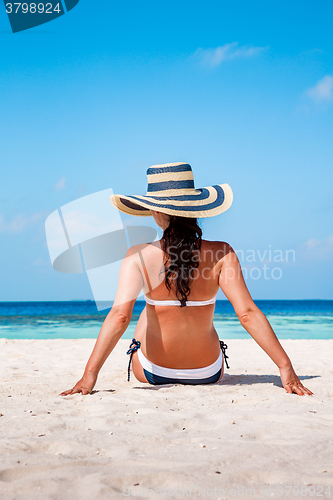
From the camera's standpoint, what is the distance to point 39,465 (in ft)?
4.77

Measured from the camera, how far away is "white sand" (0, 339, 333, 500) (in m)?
1.32

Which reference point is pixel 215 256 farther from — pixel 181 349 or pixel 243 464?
pixel 243 464

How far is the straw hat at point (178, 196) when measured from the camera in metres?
2.64

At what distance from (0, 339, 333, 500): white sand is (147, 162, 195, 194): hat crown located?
1503mm

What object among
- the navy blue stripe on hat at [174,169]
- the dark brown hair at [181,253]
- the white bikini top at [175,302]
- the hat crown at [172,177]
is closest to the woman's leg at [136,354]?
the white bikini top at [175,302]

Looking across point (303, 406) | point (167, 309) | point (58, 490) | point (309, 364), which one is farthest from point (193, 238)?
point (309, 364)

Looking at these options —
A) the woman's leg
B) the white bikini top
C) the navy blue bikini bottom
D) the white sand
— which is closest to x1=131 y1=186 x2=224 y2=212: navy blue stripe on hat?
the white bikini top

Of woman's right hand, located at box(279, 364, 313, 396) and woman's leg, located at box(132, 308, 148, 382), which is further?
woman's leg, located at box(132, 308, 148, 382)

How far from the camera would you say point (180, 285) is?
2.64 meters

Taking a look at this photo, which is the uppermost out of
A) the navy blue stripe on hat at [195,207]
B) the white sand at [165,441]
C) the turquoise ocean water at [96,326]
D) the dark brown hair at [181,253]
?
the navy blue stripe on hat at [195,207]

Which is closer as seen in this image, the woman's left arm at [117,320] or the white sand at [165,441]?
the white sand at [165,441]

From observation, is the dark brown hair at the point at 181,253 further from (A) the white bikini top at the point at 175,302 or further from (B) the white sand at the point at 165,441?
(B) the white sand at the point at 165,441

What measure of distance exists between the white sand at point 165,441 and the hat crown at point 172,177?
1.50 m

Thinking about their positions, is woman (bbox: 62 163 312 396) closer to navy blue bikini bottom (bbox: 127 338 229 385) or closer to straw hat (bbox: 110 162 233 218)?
straw hat (bbox: 110 162 233 218)
